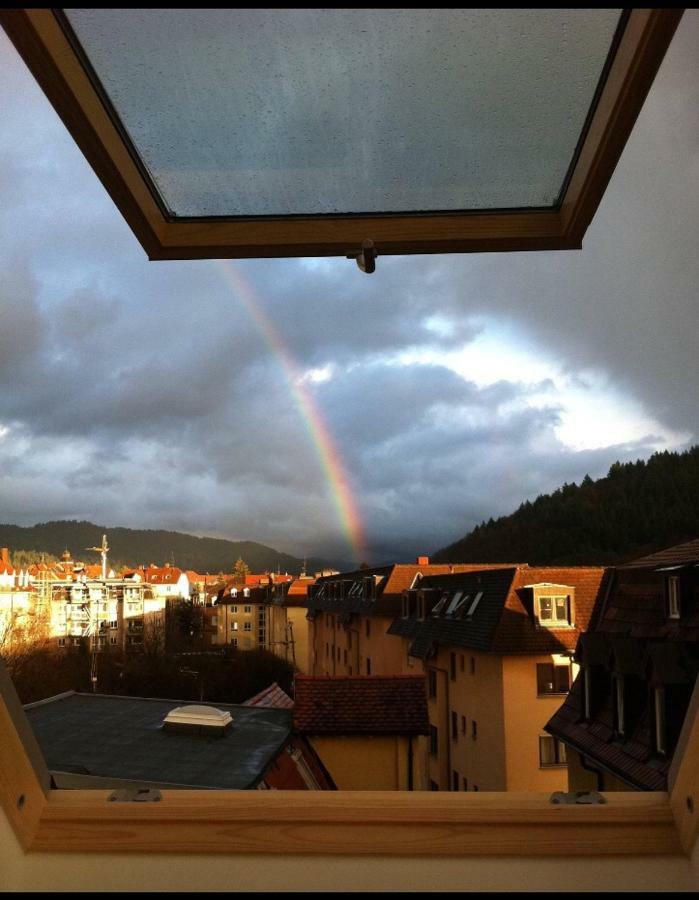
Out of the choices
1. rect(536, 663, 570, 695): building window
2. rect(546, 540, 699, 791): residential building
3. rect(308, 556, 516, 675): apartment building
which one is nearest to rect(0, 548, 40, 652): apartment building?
rect(546, 540, 699, 791): residential building

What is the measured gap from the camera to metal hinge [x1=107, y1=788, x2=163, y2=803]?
0.97 meters

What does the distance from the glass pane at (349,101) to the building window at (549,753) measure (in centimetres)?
762

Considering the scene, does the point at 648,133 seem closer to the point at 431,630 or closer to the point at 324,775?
the point at 324,775

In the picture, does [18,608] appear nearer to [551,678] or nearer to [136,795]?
[136,795]

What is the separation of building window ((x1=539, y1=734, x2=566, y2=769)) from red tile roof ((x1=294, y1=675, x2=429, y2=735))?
2.45 m

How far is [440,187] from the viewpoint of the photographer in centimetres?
112

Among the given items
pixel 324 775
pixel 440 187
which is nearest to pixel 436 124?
pixel 440 187

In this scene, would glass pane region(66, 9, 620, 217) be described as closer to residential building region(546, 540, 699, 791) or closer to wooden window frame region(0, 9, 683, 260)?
wooden window frame region(0, 9, 683, 260)

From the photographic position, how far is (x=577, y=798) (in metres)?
0.95

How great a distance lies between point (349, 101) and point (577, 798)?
100 centimetres

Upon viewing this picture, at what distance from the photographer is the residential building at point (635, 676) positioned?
3.32 meters

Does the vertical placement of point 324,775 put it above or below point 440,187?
below

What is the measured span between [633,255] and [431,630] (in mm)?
9633

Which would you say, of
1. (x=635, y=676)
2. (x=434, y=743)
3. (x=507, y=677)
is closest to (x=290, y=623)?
(x=434, y=743)
